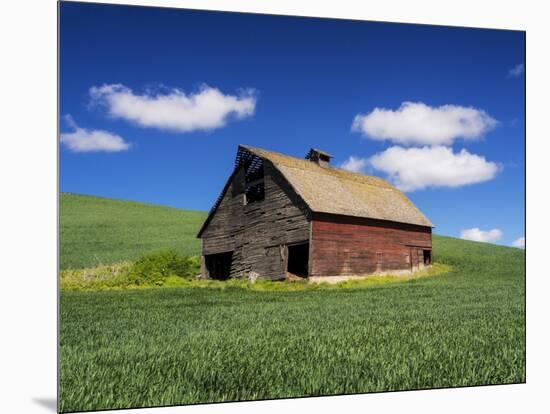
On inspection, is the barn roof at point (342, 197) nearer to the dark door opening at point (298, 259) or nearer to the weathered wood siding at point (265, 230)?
the weathered wood siding at point (265, 230)

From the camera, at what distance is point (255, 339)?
6.72m

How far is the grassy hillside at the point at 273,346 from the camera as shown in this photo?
560 cm

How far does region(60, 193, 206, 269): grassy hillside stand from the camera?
6691mm

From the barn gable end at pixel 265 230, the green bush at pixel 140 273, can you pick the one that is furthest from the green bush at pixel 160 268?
the barn gable end at pixel 265 230

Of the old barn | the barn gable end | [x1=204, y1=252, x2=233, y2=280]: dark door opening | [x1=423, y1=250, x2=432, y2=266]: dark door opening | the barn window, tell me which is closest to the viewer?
[x1=204, y1=252, x2=233, y2=280]: dark door opening

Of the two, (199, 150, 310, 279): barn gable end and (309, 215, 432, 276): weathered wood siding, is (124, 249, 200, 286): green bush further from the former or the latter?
(309, 215, 432, 276): weathered wood siding

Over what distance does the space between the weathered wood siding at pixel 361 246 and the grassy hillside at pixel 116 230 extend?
2775 millimetres

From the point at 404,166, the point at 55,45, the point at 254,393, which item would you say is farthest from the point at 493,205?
the point at 55,45

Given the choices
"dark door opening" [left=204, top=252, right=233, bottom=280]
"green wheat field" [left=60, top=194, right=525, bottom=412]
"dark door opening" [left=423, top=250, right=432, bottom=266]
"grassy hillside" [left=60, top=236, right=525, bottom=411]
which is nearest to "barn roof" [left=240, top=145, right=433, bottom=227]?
"dark door opening" [left=423, top=250, right=432, bottom=266]

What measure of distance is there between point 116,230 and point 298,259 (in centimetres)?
476

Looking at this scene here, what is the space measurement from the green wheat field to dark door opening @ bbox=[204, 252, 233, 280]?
186cm

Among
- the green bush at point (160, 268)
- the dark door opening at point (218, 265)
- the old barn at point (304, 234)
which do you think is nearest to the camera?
the green bush at point (160, 268)

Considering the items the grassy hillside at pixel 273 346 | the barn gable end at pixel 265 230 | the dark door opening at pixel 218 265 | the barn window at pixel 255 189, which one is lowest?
the grassy hillside at pixel 273 346

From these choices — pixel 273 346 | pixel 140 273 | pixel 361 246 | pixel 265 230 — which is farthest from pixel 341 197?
pixel 273 346
